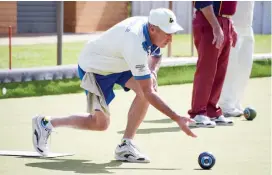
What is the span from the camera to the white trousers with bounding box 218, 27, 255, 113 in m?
12.0

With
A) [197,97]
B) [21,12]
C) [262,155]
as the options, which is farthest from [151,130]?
[21,12]

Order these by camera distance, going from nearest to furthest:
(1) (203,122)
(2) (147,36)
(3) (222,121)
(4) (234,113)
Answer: (2) (147,36) < (1) (203,122) < (3) (222,121) < (4) (234,113)

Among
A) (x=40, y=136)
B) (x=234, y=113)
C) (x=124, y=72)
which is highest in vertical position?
(x=124, y=72)

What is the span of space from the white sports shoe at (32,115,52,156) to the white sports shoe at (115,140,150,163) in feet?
1.98

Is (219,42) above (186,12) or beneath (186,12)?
above

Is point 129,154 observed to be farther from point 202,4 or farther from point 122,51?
point 202,4

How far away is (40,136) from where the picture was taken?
355 inches

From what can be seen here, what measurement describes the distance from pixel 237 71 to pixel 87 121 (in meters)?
3.54

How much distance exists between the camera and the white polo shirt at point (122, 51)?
27.3ft

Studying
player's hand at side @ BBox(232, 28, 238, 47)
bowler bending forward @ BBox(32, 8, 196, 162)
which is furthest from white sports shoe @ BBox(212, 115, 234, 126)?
bowler bending forward @ BBox(32, 8, 196, 162)

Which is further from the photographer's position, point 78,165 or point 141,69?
point 78,165

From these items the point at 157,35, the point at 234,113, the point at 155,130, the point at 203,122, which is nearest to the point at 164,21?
the point at 157,35

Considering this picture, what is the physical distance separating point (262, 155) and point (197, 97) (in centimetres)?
190

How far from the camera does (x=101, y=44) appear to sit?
8.77m
